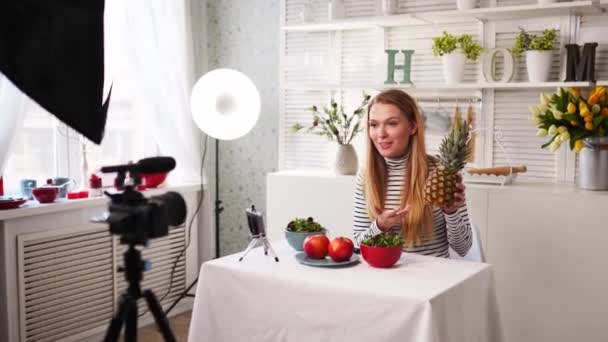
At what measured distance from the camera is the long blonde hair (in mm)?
2518

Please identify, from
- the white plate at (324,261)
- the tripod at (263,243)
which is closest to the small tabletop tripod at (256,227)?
the tripod at (263,243)

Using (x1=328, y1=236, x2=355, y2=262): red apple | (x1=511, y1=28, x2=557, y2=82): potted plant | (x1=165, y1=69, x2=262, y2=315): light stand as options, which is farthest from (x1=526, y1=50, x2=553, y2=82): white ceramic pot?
(x1=328, y1=236, x2=355, y2=262): red apple

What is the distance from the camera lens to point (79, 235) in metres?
3.40

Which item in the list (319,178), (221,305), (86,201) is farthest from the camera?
(319,178)

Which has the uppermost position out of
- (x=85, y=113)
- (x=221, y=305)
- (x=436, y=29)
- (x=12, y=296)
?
(x=436, y=29)

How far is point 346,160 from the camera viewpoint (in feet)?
12.2

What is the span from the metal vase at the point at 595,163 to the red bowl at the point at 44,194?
96.0 inches

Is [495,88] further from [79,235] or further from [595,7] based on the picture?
[79,235]

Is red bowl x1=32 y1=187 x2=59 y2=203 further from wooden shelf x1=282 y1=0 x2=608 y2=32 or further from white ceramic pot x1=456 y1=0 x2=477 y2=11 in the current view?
white ceramic pot x1=456 y1=0 x2=477 y2=11

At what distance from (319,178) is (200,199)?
895mm

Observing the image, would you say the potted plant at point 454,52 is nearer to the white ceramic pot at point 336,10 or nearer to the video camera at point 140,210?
the white ceramic pot at point 336,10

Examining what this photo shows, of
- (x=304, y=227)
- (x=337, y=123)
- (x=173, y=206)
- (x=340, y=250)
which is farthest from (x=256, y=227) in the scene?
(x=337, y=123)

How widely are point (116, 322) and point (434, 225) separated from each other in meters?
1.39

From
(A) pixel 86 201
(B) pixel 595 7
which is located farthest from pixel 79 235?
(B) pixel 595 7
